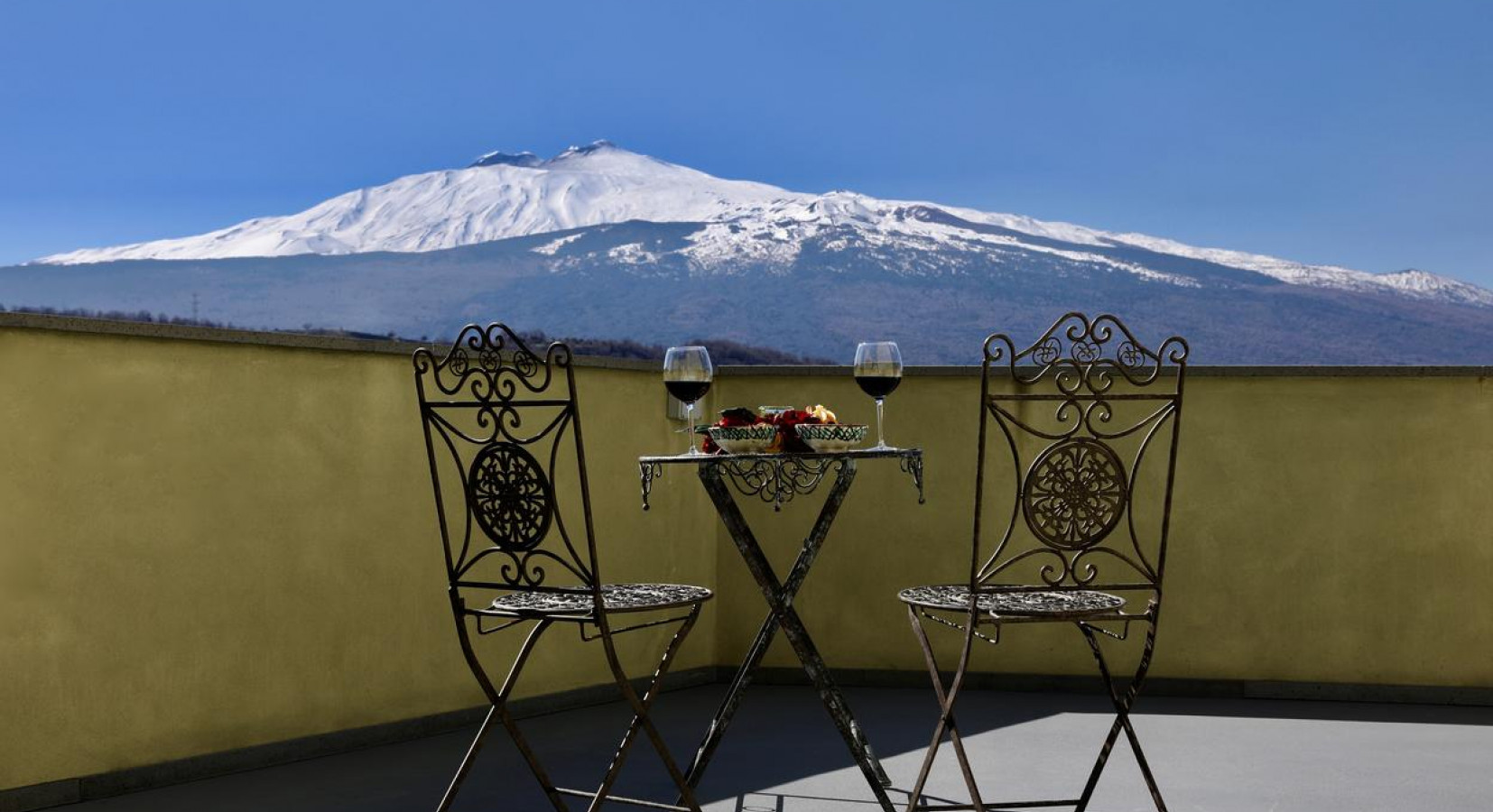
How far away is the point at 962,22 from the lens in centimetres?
6031

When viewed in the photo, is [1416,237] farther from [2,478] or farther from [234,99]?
[2,478]

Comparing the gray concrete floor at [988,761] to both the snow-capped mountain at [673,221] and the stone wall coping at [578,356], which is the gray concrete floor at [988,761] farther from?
the snow-capped mountain at [673,221]

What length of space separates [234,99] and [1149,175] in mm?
41488

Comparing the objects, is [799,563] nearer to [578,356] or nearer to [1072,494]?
[1072,494]

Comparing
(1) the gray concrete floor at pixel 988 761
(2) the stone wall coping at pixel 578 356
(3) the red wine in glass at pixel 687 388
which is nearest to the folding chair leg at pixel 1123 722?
(1) the gray concrete floor at pixel 988 761

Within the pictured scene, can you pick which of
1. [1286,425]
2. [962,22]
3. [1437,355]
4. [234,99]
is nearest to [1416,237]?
[1437,355]

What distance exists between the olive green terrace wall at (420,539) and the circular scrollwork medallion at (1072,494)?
203 cm

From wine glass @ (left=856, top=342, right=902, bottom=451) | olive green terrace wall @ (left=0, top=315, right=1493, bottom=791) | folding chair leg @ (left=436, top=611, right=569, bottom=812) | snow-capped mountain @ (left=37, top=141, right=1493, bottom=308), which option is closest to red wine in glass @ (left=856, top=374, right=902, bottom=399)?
wine glass @ (left=856, top=342, right=902, bottom=451)

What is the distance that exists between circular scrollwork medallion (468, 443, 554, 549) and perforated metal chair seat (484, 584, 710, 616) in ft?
0.45

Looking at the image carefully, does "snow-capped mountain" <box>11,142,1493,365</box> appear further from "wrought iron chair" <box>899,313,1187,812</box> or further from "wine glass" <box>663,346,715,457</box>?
"wrought iron chair" <box>899,313,1187,812</box>

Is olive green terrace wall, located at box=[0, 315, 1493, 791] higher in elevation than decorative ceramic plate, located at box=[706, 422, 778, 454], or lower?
lower

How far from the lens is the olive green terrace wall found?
10.7 ft

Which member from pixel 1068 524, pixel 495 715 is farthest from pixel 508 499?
pixel 1068 524

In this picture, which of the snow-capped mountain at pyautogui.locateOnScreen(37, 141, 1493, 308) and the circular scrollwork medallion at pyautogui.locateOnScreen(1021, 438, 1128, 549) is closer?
the circular scrollwork medallion at pyautogui.locateOnScreen(1021, 438, 1128, 549)
